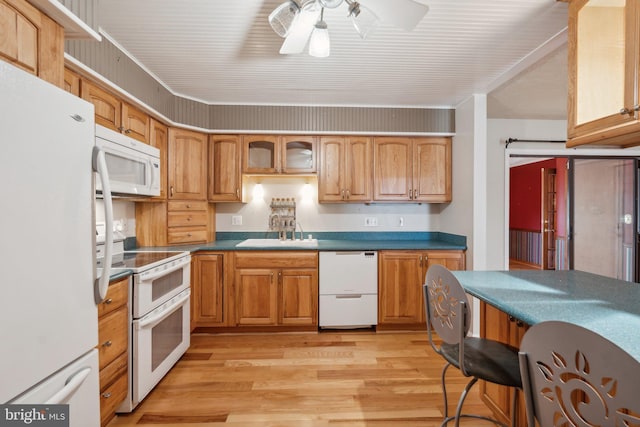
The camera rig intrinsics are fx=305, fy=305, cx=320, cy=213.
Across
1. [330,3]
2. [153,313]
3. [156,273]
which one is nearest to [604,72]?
[330,3]

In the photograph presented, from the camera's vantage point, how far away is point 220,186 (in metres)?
3.28

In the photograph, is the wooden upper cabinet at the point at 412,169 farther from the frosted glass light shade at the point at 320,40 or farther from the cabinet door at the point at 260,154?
the frosted glass light shade at the point at 320,40

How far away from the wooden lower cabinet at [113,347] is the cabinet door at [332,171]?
2.06 meters

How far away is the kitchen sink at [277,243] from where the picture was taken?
3061 millimetres

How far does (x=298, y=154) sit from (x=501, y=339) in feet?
8.23

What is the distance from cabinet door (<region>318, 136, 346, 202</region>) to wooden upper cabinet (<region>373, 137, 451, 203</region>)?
1.24 ft

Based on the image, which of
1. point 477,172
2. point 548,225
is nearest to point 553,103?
point 477,172

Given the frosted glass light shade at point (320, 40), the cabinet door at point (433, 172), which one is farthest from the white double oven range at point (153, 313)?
the cabinet door at point (433, 172)

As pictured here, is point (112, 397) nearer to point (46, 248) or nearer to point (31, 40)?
point (46, 248)

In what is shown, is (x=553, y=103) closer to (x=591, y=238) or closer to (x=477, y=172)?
(x=477, y=172)

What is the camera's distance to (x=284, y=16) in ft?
4.92

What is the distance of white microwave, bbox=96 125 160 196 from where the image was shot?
6.01 feet

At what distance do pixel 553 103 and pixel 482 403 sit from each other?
3.13 metres

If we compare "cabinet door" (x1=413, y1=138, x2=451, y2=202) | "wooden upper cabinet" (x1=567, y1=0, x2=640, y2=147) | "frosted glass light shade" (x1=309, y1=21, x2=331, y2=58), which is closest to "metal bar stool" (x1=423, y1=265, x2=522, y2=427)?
"wooden upper cabinet" (x1=567, y1=0, x2=640, y2=147)
